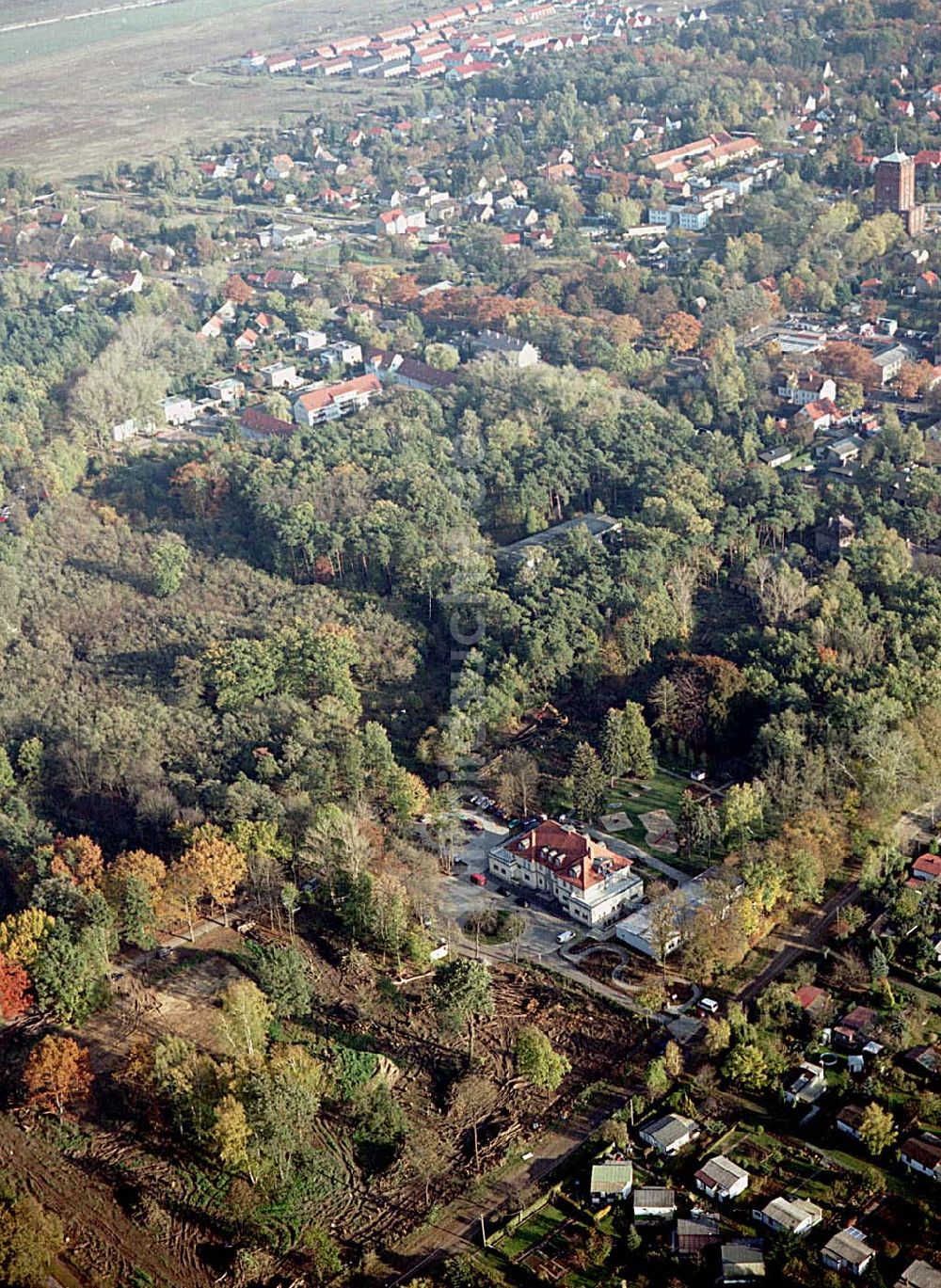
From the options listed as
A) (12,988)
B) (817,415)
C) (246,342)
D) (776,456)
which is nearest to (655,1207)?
(12,988)

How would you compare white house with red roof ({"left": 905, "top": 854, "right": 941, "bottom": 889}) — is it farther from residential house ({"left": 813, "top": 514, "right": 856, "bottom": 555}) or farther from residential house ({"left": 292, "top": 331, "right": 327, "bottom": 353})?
residential house ({"left": 292, "top": 331, "right": 327, "bottom": 353})

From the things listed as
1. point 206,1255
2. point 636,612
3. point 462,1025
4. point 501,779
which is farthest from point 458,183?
point 206,1255

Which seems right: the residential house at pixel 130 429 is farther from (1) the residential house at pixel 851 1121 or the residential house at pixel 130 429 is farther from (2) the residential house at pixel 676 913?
(1) the residential house at pixel 851 1121

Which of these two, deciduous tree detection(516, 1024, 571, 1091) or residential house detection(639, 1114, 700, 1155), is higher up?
deciduous tree detection(516, 1024, 571, 1091)

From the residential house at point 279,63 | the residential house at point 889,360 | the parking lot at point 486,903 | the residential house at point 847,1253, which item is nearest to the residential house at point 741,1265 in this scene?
the residential house at point 847,1253

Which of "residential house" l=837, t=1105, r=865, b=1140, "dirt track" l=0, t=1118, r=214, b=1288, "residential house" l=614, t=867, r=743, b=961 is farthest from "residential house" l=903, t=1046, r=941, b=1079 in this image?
"dirt track" l=0, t=1118, r=214, b=1288

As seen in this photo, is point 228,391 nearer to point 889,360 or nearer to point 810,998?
point 889,360

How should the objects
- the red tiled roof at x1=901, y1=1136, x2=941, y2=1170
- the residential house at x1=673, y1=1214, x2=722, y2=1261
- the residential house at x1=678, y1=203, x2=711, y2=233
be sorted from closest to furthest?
the residential house at x1=673, y1=1214, x2=722, y2=1261 → the red tiled roof at x1=901, y1=1136, x2=941, y2=1170 → the residential house at x1=678, y1=203, x2=711, y2=233
